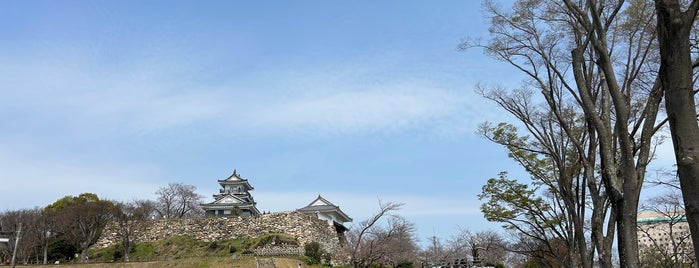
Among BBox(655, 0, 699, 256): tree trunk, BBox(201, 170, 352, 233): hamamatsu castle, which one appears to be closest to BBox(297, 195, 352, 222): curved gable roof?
BBox(201, 170, 352, 233): hamamatsu castle

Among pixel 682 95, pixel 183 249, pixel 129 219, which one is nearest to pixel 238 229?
pixel 183 249

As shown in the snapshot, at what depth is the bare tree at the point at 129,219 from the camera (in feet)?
111

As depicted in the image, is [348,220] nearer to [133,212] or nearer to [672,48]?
Result: [133,212]

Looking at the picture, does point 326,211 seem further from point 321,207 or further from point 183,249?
point 183,249

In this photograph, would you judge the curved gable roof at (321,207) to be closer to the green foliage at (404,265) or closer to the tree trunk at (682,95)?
the green foliage at (404,265)

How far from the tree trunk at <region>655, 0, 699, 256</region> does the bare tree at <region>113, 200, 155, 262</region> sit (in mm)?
A: 34891

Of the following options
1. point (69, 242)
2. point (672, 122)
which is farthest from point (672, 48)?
point (69, 242)

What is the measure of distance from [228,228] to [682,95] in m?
36.6

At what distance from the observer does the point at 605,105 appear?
28.9 feet

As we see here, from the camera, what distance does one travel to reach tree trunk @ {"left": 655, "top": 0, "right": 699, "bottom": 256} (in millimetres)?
3744

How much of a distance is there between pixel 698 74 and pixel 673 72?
5866mm

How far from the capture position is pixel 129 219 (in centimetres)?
3509

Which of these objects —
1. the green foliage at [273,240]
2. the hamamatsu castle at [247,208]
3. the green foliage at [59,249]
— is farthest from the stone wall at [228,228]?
the hamamatsu castle at [247,208]

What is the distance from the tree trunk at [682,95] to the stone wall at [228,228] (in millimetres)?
33505
